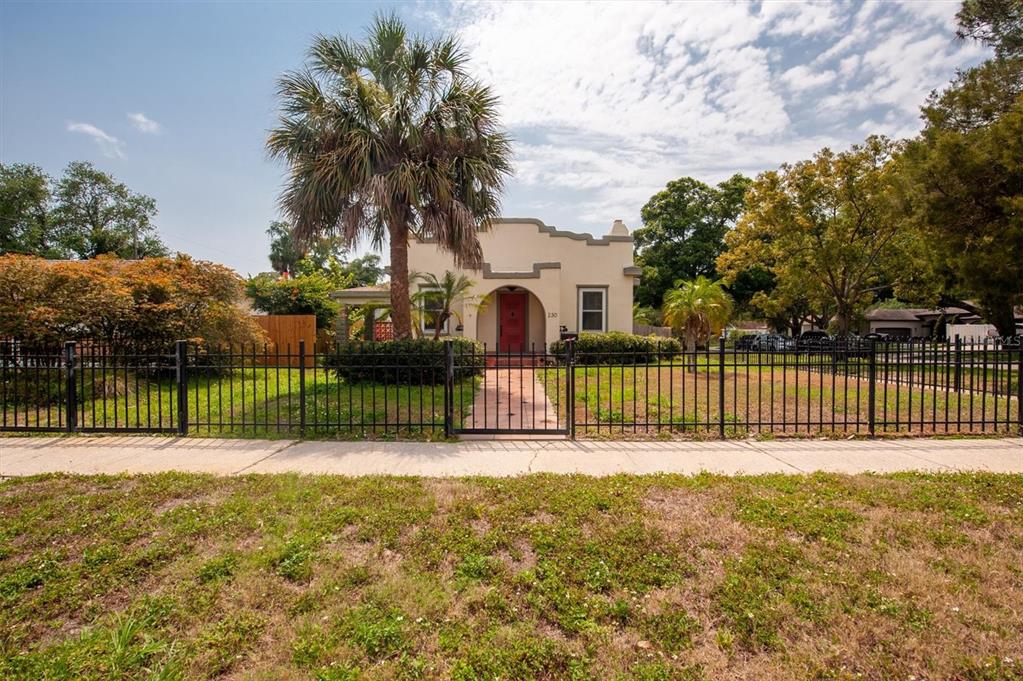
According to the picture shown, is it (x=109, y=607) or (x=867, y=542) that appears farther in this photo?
(x=867, y=542)

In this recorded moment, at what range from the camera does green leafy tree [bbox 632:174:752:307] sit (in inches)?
1460

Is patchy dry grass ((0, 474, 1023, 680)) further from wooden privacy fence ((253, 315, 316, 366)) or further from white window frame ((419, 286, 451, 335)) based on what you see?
wooden privacy fence ((253, 315, 316, 366))

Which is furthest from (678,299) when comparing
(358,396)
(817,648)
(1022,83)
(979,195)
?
(817,648)

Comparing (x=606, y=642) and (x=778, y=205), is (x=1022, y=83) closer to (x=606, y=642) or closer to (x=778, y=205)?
(x=778, y=205)

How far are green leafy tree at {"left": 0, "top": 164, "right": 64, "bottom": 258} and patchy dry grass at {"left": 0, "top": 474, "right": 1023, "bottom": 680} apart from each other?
46281mm

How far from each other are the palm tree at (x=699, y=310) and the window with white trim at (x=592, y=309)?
3.58m

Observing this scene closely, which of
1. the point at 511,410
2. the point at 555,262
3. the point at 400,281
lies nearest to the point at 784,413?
the point at 511,410

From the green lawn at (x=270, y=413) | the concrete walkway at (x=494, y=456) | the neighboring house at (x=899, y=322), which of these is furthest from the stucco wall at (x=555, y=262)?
the neighboring house at (x=899, y=322)

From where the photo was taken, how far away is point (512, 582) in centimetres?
332

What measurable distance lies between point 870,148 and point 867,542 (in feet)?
78.4

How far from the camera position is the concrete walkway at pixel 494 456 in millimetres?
5598

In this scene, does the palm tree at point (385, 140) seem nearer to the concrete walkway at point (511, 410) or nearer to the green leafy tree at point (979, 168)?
the concrete walkway at point (511, 410)

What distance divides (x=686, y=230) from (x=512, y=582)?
128 feet

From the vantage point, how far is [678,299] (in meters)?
15.2
